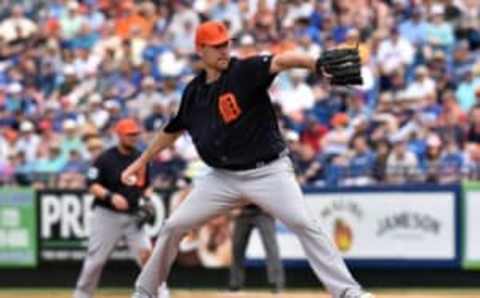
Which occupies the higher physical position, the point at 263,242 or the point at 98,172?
the point at 98,172

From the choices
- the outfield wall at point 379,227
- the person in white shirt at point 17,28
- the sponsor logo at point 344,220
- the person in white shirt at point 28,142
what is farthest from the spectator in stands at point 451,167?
the person in white shirt at point 17,28

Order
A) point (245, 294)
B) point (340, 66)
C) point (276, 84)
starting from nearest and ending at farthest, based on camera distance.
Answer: point (340, 66), point (245, 294), point (276, 84)

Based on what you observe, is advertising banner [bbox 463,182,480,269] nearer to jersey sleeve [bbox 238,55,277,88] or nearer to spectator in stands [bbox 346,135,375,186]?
spectator in stands [bbox 346,135,375,186]

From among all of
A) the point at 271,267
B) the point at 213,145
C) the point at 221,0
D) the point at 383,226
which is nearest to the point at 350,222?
the point at 383,226

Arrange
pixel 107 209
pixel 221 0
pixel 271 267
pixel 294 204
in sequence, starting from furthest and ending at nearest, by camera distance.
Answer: pixel 221 0, pixel 271 267, pixel 107 209, pixel 294 204

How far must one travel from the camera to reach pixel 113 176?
535 inches

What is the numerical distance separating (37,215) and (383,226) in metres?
5.08

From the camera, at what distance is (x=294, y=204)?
914 centimetres

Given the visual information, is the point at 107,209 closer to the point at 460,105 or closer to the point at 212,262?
the point at 212,262

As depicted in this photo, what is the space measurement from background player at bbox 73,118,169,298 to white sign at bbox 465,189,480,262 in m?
4.85

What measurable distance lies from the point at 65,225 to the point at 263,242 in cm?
373

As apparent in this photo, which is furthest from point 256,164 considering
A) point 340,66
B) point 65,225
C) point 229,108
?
point 65,225

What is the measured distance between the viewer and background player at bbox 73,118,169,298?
13.4 metres

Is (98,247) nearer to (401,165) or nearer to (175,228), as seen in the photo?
(175,228)
